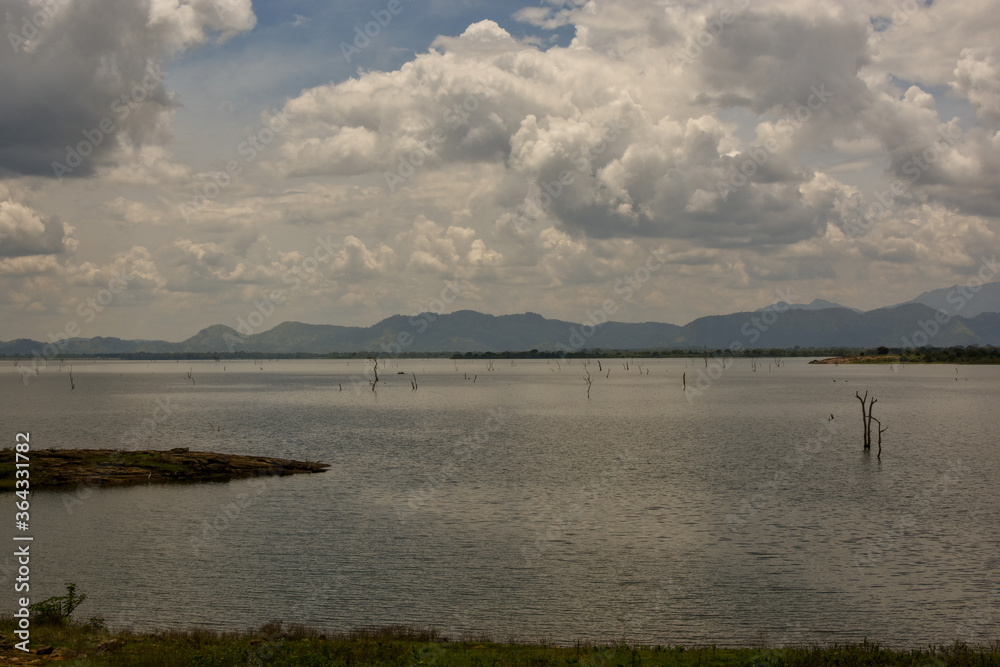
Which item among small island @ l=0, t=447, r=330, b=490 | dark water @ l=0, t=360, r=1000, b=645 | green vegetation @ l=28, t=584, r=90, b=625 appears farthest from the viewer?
small island @ l=0, t=447, r=330, b=490

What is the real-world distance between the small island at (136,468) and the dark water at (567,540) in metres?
3.26

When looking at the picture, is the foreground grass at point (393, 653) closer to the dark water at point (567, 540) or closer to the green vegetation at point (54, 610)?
the green vegetation at point (54, 610)

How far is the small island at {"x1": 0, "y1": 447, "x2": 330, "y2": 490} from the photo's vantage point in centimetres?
5831

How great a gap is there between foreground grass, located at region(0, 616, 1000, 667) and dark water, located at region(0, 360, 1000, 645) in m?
2.98

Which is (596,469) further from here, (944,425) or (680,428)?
(944,425)

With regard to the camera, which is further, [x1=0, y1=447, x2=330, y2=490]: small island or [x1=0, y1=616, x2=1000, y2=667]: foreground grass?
[x1=0, y1=447, x2=330, y2=490]: small island

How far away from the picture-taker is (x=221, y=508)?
49219 millimetres

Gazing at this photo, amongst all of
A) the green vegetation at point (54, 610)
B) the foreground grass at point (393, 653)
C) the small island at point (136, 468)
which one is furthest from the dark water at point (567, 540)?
the small island at point (136, 468)

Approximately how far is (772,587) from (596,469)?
3269 cm

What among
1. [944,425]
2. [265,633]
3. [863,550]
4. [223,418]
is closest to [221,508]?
[265,633]

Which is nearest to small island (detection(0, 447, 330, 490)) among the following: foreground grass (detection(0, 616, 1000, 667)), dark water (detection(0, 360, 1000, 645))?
dark water (detection(0, 360, 1000, 645))

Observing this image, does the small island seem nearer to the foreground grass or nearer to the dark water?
the dark water

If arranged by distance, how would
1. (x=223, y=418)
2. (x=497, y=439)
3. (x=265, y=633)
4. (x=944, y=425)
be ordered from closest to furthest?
(x=265, y=633)
(x=497, y=439)
(x=944, y=425)
(x=223, y=418)

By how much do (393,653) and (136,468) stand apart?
46382 millimetres
